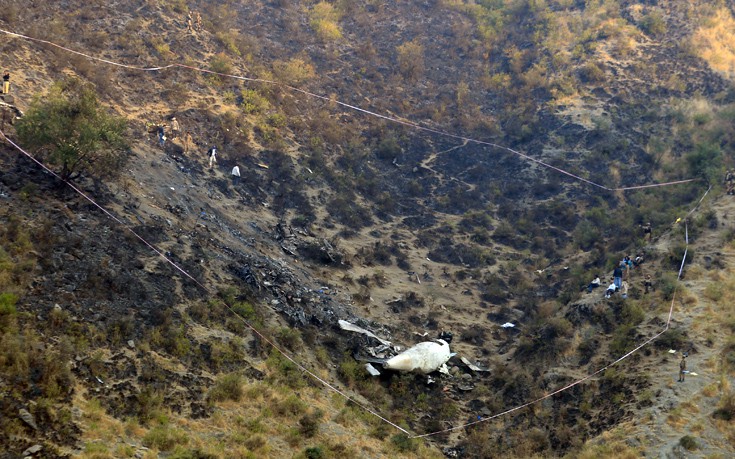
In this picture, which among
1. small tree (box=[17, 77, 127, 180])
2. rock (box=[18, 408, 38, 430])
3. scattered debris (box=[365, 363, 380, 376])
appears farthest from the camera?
scattered debris (box=[365, 363, 380, 376])

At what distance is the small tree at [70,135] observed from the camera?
571 inches

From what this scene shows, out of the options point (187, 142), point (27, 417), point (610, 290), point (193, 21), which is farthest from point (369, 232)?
point (27, 417)

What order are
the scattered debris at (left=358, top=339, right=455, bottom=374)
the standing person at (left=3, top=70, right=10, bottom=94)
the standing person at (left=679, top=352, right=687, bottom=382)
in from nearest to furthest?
1. the standing person at (left=679, top=352, right=687, bottom=382)
2. the scattered debris at (left=358, top=339, right=455, bottom=374)
3. the standing person at (left=3, top=70, right=10, bottom=94)

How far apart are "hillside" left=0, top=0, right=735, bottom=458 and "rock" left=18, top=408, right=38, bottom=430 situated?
1.3 inches

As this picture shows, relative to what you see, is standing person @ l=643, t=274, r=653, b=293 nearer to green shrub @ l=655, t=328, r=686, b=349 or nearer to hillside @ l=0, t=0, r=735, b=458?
hillside @ l=0, t=0, r=735, b=458

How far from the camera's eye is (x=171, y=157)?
2172cm

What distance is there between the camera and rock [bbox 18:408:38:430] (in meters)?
8.50

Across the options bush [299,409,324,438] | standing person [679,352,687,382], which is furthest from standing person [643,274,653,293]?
bush [299,409,324,438]

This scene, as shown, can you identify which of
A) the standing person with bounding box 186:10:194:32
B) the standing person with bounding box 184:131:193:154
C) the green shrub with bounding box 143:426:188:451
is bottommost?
the green shrub with bounding box 143:426:188:451

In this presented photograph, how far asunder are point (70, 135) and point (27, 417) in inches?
343

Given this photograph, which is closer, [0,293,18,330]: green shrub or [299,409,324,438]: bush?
[0,293,18,330]: green shrub

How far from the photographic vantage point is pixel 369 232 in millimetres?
25047

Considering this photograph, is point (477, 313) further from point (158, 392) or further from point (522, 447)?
point (158, 392)

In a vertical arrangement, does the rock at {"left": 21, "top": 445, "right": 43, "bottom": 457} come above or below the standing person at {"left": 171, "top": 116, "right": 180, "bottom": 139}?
below
